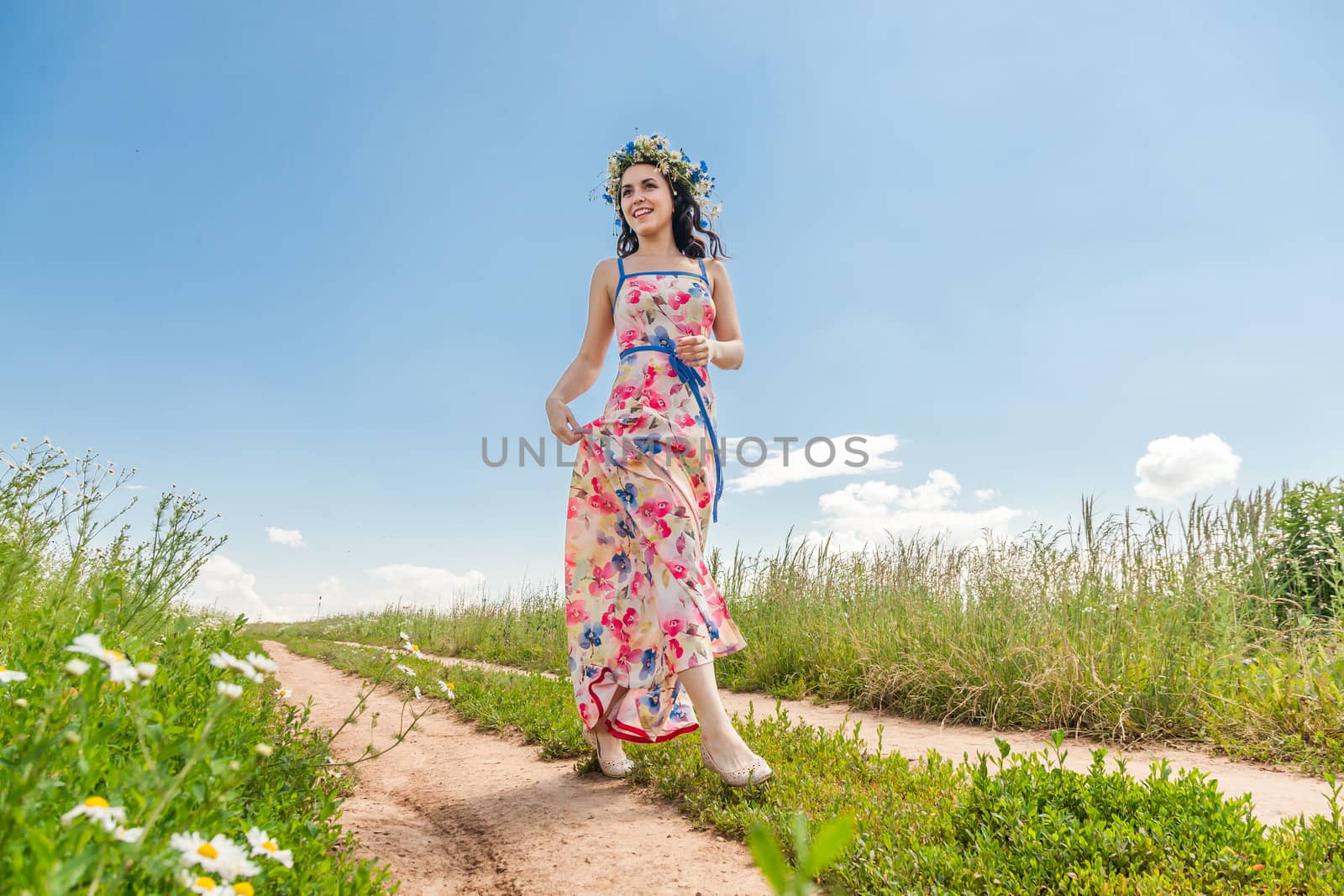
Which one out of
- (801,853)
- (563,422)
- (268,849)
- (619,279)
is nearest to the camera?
(801,853)

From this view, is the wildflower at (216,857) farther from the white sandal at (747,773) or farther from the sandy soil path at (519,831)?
the white sandal at (747,773)

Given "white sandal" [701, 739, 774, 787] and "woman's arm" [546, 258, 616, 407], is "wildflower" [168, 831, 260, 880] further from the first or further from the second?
"woman's arm" [546, 258, 616, 407]

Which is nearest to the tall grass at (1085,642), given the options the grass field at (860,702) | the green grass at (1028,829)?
the grass field at (860,702)

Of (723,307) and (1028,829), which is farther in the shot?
(723,307)

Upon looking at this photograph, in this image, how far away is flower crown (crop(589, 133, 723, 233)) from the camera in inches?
167

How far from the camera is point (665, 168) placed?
423 cm

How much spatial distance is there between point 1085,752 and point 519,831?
2789 millimetres

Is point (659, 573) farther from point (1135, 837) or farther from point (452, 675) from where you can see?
point (452, 675)

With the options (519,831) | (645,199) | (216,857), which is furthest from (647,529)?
(216,857)

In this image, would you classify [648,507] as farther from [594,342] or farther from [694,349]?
[594,342]

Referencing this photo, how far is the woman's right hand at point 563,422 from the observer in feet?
12.2

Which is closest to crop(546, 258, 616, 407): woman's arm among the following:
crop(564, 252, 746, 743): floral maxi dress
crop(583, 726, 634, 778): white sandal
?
crop(564, 252, 746, 743): floral maxi dress

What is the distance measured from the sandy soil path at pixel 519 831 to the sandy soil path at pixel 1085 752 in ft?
3.72

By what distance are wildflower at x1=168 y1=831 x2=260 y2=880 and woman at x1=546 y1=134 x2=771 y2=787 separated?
6.61 ft
